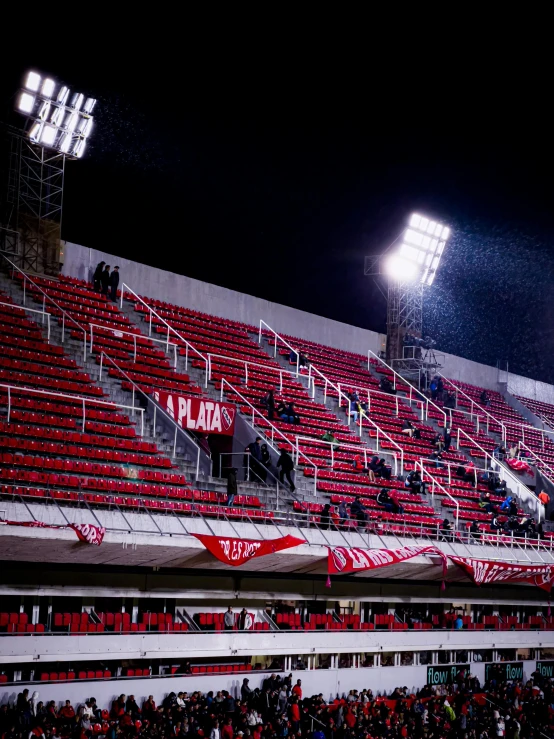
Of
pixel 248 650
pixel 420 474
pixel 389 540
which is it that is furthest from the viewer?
pixel 420 474

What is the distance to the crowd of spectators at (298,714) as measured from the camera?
16.1 m

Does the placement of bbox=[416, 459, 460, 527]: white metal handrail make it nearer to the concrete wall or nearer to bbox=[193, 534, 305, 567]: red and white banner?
the concrete wall

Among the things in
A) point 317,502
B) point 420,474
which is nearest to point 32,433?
point 317,502

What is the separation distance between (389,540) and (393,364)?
16.0 metres

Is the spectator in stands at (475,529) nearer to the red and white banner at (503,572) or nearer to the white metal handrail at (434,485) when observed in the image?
the white metal handrail at (434,485)

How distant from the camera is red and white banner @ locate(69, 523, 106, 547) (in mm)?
16062

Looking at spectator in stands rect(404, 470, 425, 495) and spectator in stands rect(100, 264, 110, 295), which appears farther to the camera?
spectator in stands rect(100, 264, 110, 295)

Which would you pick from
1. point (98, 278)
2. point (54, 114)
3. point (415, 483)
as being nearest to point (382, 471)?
point (415, 483)

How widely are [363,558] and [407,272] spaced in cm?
1864

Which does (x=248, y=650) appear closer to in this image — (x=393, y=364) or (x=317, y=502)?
(x=317, y=502)

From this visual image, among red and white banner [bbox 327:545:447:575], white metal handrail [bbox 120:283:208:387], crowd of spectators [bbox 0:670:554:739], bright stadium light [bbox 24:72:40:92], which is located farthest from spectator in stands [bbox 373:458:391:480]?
bright stadium light [bbox 24:72:40:92]

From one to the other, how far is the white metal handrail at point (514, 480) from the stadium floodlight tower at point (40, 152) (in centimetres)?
1662

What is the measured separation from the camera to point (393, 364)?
39094mm

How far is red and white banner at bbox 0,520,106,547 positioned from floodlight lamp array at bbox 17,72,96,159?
13.4 metres
